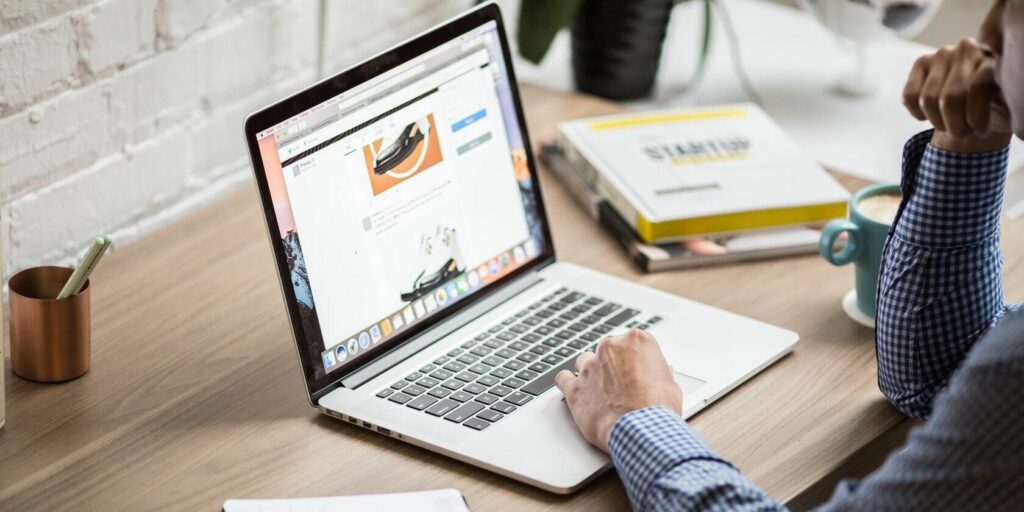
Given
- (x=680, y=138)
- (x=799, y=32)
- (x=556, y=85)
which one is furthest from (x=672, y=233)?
(x=799, y=32)

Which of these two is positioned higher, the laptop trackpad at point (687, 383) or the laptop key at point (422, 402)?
the laptop key at point (422, 402)

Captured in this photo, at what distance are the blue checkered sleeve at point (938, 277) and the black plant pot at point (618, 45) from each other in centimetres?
78

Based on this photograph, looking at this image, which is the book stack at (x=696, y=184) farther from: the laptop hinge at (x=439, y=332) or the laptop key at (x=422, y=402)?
the laptop key at (x=422, y=402)

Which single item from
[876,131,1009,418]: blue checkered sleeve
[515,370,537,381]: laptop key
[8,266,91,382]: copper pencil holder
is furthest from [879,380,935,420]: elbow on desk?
[8,266,91,382]: copper pencil holder

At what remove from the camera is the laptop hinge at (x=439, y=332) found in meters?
1.18

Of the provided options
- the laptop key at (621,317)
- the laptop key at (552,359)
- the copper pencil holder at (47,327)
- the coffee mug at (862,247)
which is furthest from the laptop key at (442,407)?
the coffee mug at (862,247)

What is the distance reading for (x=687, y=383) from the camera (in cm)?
117

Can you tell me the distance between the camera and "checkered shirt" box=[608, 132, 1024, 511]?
87cm

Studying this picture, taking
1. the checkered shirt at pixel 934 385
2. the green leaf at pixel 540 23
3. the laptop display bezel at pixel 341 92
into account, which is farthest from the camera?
the green leaf at pixel 540 23

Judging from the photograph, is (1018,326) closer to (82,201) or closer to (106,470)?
(106,470)

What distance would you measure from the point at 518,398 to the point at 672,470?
20 cm

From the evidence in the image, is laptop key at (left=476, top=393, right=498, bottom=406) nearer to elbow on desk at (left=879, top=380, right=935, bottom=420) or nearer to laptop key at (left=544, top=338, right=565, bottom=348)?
laptop key at (left=544, top=338, right=565, bottom=348)

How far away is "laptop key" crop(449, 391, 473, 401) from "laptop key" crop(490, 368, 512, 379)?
41mm

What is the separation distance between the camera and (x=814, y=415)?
45.3 inches
